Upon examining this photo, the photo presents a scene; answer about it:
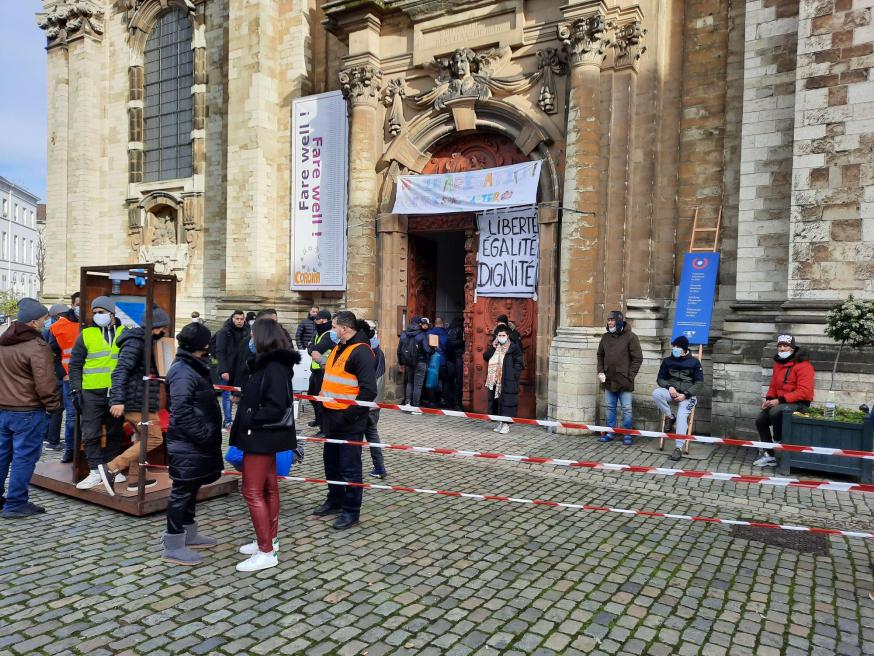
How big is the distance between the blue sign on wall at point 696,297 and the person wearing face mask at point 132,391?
304 inches

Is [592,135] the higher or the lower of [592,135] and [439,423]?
the higher

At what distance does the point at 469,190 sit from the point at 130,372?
750 cm

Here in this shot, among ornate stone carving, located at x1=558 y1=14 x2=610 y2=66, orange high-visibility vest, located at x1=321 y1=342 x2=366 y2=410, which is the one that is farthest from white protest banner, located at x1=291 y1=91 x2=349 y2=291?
orange high-visibility vest, located at x1=321 y1=342 x2=366 y2=410

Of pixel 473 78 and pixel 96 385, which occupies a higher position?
pixel 473 78

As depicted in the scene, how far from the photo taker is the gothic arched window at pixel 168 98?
1747cm

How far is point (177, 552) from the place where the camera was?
4590mm

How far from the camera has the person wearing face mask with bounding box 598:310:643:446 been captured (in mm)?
9297

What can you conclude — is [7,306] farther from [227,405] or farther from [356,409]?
[356,409]

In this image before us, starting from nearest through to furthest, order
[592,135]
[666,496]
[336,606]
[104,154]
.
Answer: [336,606]
[666,496]
[592,135]
[104,154]

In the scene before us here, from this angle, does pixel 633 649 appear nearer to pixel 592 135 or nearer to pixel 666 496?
pixel 666 496

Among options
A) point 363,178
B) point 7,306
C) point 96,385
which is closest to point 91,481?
point 96,385

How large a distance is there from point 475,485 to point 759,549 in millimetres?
2838

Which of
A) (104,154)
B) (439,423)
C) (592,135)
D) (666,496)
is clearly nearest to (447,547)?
(666,496)

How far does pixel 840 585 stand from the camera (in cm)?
446
